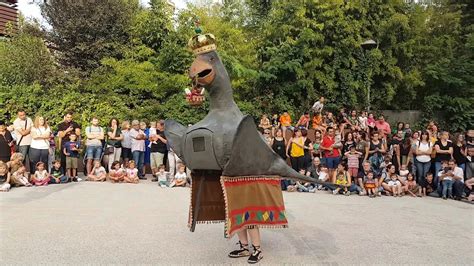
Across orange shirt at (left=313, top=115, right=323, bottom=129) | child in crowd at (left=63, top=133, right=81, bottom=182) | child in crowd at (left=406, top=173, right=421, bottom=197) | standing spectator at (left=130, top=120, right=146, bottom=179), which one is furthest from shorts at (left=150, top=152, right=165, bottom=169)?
child in crowd at (left=406, top=173, right=421, bottom=197)

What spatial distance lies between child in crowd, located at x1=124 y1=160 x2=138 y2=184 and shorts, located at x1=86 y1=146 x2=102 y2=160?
33.0 inches

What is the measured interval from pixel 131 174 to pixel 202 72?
6.74 meters

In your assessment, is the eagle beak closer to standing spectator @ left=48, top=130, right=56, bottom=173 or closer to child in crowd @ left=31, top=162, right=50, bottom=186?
child in crowd @ left=31, top=162, right=50, bottom=186

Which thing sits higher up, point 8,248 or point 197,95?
point 197,95

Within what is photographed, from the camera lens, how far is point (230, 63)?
50.2 ft

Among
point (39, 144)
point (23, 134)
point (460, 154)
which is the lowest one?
point (460, 154)

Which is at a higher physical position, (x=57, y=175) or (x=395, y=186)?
(x=57, y=175)

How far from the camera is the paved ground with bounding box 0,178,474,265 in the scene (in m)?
4.88

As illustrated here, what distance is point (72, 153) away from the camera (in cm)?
1073

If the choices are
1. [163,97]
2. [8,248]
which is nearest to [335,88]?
[163,97]

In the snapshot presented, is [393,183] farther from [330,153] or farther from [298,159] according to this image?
[298,159]

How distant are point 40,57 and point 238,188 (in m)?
14.2

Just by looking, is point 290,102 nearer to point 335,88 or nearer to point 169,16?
point 335,88

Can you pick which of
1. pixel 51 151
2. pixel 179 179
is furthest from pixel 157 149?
pixel 51 151
